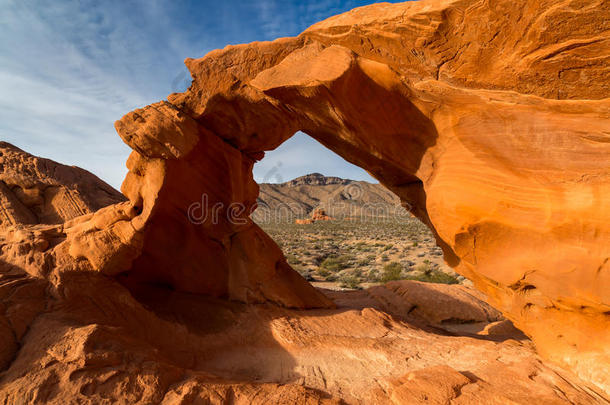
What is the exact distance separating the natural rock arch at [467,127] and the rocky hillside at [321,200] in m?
54.8

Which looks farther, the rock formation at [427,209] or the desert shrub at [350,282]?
the desert shrub at [350,282]

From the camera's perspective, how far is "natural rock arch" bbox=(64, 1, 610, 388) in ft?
11.4

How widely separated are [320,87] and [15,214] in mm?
6398

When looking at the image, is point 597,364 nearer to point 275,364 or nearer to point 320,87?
point 275,364

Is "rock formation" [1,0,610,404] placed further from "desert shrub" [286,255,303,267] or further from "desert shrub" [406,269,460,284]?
"desert shrub" [286,255,303,267]

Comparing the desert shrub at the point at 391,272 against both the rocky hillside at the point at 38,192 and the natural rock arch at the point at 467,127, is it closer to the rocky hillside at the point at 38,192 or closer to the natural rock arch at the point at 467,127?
the natural rock arch at the point at 467,127

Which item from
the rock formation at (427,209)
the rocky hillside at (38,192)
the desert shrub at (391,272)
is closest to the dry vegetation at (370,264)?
the desert shrub at (391,272)

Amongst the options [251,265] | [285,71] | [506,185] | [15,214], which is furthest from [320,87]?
[15,214]

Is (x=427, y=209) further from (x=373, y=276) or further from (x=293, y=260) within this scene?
(x=293, y=260)

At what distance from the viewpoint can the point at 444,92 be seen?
160 inches

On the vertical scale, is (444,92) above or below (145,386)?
above

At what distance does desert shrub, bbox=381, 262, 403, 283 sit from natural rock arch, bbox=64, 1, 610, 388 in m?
8.49

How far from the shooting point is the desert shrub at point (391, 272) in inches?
544

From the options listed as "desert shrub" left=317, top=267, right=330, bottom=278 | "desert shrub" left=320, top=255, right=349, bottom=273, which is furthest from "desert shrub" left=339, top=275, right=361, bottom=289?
"desert shrub" left=320, top=255, right=349, bottom=273
